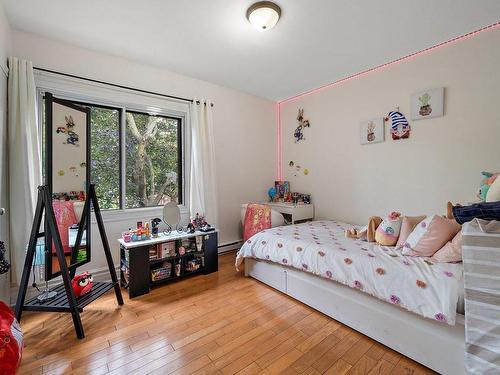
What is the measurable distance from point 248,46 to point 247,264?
91.7 inches

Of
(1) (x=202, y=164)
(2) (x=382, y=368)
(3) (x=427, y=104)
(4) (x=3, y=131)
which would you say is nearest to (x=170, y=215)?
(1) (x=202, y=164)

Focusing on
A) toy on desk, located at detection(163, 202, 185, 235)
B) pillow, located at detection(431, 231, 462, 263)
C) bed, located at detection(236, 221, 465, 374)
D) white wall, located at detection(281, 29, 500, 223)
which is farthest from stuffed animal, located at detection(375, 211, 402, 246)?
toy on desk, located at detection(163, 202, 185, 235)

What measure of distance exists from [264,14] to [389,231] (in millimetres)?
2057

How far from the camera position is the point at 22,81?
2053 millimetres

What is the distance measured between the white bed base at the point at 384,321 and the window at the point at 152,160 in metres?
1.81

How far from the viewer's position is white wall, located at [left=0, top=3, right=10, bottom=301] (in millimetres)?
1898

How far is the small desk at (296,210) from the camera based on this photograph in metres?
3.46

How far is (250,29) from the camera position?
2180mm

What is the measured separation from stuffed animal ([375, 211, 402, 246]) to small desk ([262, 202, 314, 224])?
1391 millimetres

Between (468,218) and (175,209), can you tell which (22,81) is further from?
(468,218)

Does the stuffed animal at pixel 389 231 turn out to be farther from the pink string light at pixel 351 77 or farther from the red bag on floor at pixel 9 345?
the red bag on floor at pixel 9 345

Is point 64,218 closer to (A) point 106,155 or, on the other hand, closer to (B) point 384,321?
(A) point 106,155

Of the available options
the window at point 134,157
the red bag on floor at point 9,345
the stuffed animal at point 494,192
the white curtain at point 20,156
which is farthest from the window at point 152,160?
the stuffed animal at point 494,192

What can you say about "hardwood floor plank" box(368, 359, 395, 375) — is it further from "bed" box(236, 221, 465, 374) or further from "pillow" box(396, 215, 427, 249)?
"pillow" box(396, 215, 427, 249)
